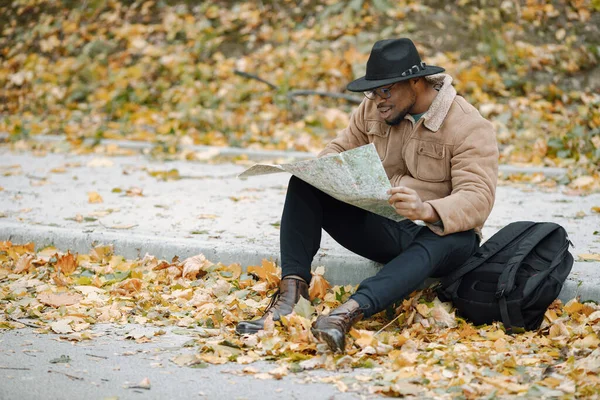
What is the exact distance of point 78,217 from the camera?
554 centimetres

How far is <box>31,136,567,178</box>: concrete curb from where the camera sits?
23.3 ft

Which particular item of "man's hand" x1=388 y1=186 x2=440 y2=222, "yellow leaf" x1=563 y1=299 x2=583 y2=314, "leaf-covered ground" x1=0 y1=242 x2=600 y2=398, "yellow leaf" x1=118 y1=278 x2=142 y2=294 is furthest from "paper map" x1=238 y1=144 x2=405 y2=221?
"yellow leaf" x1=118 y1=278 x2=142 y2=294

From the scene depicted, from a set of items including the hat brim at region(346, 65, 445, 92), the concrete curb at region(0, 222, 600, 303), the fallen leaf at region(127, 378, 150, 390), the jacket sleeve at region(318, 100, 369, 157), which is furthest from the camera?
the jacket sleeve at region(318, 100, 369, 157)

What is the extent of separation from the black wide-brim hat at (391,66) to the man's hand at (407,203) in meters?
0.53

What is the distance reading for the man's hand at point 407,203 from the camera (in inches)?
141

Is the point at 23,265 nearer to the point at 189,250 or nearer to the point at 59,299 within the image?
the point at 59,299

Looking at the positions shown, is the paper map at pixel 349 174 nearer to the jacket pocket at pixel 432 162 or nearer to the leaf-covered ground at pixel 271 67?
the jacket pocket at pixel 432 162

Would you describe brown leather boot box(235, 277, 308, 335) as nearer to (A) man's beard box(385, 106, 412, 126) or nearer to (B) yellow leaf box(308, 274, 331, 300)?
(B) yellow leaf box(308, 274, 331, 300)

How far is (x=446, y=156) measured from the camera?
12.8ft

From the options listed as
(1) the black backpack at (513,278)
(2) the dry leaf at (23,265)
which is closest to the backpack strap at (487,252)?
(1) the black backpack at (513,278)

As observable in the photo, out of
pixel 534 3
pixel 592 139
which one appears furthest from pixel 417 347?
pixel 534 3

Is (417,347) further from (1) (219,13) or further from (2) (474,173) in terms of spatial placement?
(1) (219,13)

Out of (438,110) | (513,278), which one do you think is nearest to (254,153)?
(438,110)

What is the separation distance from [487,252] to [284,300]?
100 centimetres
